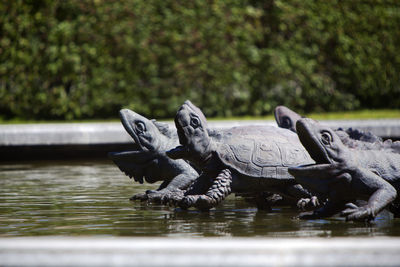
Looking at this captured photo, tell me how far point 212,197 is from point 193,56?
910 centimetres

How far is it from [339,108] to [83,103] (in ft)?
17.1

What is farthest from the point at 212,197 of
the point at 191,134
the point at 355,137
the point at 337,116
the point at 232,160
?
the point at 337,116

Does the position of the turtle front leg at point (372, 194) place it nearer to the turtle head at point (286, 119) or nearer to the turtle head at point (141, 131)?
the turtle head at point (286, 119)

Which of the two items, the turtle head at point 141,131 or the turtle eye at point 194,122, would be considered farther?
the turtle head at point 141,131

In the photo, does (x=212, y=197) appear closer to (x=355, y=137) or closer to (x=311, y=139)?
(x=311, y=139)

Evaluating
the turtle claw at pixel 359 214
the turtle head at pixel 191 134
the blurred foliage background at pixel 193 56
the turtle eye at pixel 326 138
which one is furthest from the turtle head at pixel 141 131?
the blurred foliage background at pixel 193 56

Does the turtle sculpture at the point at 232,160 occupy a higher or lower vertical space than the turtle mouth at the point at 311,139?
lower

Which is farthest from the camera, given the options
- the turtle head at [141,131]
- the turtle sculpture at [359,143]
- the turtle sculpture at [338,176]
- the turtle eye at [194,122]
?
the turtle head at [141,131]

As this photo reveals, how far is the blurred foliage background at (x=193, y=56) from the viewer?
13.4m

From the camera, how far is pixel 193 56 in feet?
46.4

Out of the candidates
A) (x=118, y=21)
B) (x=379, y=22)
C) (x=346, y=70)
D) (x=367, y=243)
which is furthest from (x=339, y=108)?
(x=367, y=243)

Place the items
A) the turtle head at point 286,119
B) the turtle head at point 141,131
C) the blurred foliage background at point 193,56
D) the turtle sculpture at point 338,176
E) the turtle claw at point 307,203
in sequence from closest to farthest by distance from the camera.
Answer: the turtle sculpture at point 338,176 < the turtle claw at point 307,203 < the turtle head at point 141,131 < the turtle head at point 286,119 < the blurred foliage background at point 193,56

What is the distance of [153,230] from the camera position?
15.1 feet

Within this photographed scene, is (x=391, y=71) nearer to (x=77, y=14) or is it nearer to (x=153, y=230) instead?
(x=77, y=14)
